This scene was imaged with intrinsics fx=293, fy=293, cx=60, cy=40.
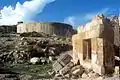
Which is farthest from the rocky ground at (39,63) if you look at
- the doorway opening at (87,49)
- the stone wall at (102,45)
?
the doorway opening at (87,49)

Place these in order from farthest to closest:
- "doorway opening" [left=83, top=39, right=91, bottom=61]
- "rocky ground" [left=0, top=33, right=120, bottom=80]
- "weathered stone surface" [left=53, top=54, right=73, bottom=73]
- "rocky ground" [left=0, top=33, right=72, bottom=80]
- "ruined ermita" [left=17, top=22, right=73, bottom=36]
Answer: "ruined ermita" [left=17, top=22, right=73, bottom=36], "rocky ground" [left=0, top=33, right=72, bottom=80], "weathered stone surface" [left=53, top=54, right=73, bottom=73], "doorway opening" [left=83, top=39, right=91, bottom=61], "rocky ground" [left=0, top=33, right=120, bottom=80]

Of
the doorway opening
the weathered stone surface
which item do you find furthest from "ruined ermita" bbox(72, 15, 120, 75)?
the weathered stone surface

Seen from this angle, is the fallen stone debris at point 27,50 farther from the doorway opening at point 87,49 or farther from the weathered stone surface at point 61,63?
the doorway opening at point 87,49

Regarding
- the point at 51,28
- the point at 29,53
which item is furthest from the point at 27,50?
the point at 51,28

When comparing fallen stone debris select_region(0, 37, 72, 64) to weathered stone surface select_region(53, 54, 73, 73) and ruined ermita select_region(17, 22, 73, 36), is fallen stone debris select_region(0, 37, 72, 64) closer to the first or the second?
weathered stone surface select_region(53, 54, 73, 73)

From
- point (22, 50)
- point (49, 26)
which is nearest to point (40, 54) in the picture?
point (22, 50)

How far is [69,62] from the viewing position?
14086 mm

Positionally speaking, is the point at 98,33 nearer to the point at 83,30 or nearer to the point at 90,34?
the point at 90,34

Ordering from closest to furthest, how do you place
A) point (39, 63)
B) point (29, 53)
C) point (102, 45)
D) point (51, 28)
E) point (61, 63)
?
point (102, 45) < point (61, 63) < point (39, 63) < point (29, 53) < point (51, 28)

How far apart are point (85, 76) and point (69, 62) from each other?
2.99 m

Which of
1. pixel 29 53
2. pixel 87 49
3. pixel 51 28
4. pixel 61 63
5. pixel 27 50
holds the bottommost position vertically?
pixel 61 63

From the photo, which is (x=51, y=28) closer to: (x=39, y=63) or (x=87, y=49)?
(x=39, y=63)

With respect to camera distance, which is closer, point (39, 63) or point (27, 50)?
point (39, 63)

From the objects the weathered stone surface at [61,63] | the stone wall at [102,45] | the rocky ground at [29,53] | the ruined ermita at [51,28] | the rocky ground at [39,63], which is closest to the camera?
the stone wall at [102,45]
